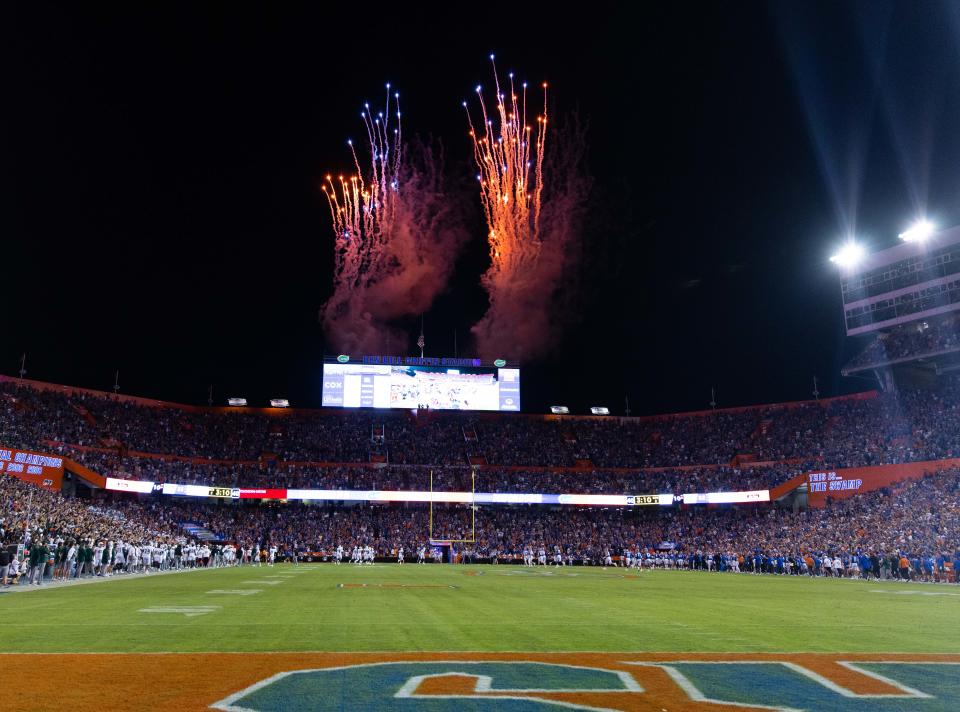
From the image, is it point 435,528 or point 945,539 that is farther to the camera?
point 435,528

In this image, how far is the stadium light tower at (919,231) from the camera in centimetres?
4903

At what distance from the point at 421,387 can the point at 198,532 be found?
2046 centimetres

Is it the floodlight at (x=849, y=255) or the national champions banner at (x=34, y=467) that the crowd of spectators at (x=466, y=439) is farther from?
the floodlight at (x=849, y=255)

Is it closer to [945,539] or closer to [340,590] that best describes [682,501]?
[945,539]

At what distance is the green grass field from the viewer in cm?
1016

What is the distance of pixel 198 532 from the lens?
53906 mm

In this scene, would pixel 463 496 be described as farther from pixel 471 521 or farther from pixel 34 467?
pixel 34 467

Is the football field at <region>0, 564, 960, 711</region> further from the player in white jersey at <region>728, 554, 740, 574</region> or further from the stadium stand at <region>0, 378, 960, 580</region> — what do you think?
the player in white jersey at <region>728, 554, 740, 574</region>

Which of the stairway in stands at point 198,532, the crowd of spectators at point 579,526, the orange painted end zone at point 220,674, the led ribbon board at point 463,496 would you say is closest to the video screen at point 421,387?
the led ribbon board at point 463,496

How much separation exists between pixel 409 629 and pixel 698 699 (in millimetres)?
6247

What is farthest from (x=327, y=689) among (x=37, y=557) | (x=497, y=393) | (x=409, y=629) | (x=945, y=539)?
(x=497, y=393)

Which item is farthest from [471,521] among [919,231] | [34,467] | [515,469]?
[919,231]

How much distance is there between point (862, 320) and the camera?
5384 cm

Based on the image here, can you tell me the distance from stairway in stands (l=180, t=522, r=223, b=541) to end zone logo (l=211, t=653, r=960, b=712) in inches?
1922
